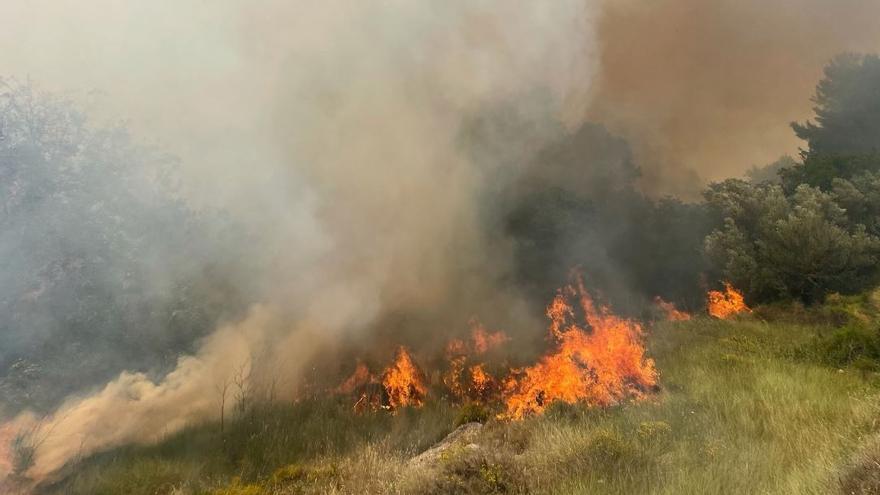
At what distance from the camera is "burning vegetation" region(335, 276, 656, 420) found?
14242mm

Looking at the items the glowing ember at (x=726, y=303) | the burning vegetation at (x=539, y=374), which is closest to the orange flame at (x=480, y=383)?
the burning vegetation at (x=539, y=374)

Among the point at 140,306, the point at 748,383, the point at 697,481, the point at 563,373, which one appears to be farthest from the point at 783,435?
the point at 140,306

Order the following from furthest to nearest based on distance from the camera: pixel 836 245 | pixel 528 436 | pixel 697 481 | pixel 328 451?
pixel 836 245 → pixel 328 451 → pixel 528 436 → pixel 697 481

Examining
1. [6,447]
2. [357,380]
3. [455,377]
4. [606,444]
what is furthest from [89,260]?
[606,444]

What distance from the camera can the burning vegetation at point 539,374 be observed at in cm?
1424

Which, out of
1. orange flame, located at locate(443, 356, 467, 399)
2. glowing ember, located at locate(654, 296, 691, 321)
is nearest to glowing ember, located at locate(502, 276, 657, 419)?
orange flame, located at locate(443, 356, 467, 399)

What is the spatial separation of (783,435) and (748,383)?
3.97m

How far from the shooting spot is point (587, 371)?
1551 cm

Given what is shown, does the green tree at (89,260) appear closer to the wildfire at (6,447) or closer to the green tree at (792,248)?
the wildfire at (6,447)

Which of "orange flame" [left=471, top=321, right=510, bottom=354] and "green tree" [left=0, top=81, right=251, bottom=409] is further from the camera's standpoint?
"orange flame" [left=471, top=321, right=510, bottom=354]

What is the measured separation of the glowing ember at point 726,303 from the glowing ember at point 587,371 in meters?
7.15

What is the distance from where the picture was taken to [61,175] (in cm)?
1942

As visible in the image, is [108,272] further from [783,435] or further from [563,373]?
[783,435]

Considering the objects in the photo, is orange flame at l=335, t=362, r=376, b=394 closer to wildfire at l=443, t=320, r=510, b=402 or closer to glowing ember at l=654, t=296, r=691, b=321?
wildfire at l=443, t=320, r=510, b=402
